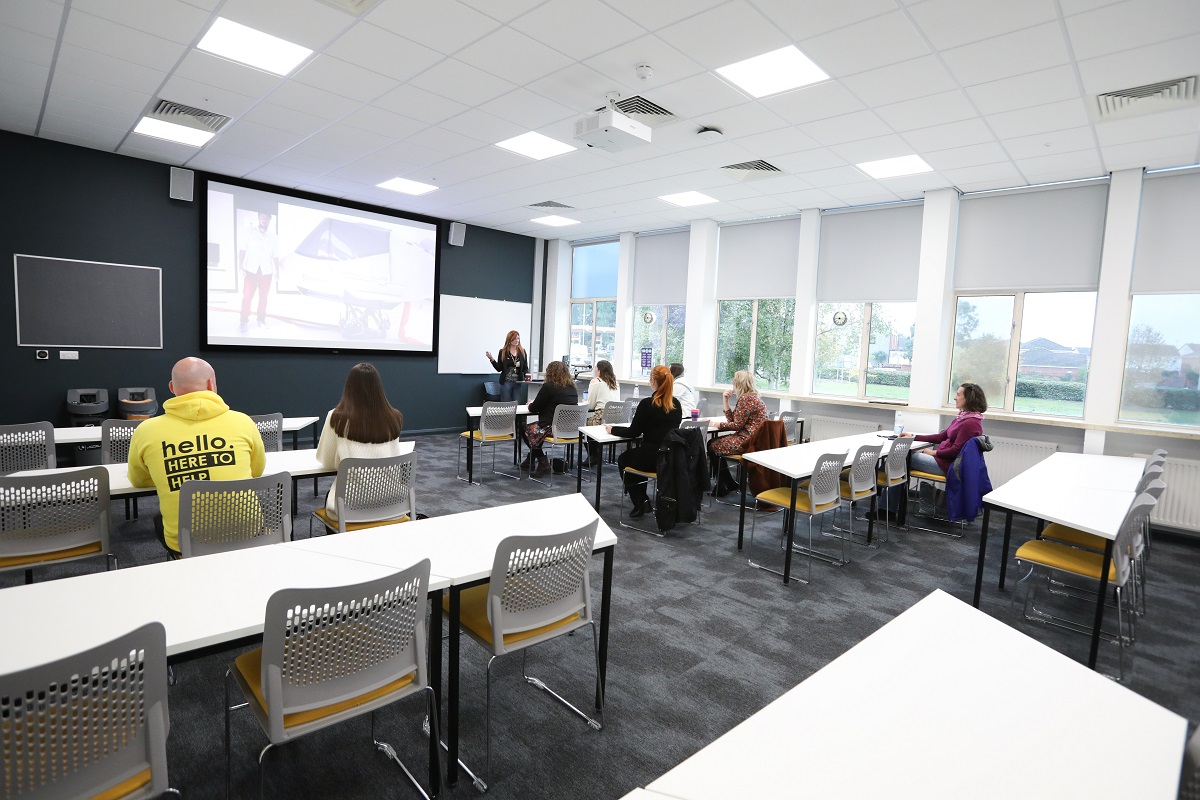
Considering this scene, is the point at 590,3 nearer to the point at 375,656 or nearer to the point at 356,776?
the point at 375,656

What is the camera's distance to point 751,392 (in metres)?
5.57

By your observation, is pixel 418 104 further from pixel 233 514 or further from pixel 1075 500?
pixel 1075 500

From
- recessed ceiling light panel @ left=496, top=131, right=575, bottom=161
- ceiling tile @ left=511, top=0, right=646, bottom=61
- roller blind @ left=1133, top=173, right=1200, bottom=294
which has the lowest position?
roller blind @ left=1133, top=173, right=1200, bottom=294

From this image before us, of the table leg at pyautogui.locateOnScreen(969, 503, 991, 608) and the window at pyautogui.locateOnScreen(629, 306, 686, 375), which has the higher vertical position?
the window at pyautogui.locateOnScreen(629, 306, 686, 375)

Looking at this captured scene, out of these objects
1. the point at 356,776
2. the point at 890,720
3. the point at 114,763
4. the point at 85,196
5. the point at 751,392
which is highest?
the point at 85,196

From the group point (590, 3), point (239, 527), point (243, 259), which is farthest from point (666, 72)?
point (243, 259)

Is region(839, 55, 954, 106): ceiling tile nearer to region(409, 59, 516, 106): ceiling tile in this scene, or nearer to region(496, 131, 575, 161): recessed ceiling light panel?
region(409, 59, 516, 106): ceiling tile

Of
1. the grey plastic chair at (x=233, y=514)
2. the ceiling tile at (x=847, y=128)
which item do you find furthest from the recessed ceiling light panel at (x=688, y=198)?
the grey plastic chair at (x=233, y=514)

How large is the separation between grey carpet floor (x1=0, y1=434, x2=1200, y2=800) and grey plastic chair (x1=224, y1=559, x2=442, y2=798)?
44 centimetres

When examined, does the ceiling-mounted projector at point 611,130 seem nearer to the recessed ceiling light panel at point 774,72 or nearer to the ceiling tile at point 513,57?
the ceiling tile at point 513,57

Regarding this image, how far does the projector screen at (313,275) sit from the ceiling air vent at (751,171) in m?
4.83

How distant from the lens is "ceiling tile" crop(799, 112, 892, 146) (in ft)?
15.2

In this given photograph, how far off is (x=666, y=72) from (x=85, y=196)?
6.26 meters

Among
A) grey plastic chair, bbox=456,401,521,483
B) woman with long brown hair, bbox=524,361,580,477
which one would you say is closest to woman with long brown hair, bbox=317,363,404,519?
grey plastic chair, bbox=456,401,521,483
